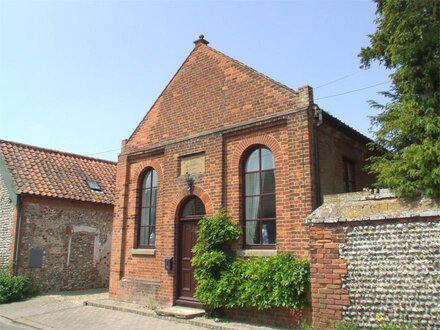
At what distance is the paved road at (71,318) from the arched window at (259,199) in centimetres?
267

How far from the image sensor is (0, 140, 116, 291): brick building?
15.2 meters

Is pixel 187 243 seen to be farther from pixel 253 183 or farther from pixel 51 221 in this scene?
pixel 51 221

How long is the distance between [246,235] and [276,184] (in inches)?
63.7

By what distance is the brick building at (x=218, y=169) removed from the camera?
9492 mm

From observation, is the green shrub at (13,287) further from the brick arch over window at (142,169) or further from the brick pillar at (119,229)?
the brick arch over window at (142,169)

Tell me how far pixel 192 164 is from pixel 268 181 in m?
2.69

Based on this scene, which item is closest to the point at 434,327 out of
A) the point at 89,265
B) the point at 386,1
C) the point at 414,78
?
the point at 414,78

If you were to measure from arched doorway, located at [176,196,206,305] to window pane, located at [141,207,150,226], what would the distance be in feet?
5.97

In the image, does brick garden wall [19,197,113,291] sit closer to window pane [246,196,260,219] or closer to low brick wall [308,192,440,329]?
window pane [246,196,260,219]

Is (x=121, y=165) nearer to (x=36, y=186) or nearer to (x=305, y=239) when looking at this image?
(x=36, y=186)

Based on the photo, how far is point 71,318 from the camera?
35.2 ft

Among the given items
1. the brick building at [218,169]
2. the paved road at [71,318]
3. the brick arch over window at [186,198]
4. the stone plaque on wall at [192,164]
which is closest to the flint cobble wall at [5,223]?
the paved road at [71,318]

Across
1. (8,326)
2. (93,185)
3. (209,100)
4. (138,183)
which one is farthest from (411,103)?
(93,185)

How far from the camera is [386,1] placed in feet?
25.7
